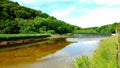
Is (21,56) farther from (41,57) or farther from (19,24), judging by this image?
(19,24)

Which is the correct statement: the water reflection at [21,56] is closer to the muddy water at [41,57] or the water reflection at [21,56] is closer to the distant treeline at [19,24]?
the muddy water at [41,57]

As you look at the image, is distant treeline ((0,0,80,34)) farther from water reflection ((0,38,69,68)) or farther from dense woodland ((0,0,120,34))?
water reflection ((0,38,69,68))

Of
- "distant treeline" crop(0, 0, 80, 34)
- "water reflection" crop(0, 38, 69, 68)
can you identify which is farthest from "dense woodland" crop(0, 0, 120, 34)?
"water reflection" crop(0, 38, 69, 68)

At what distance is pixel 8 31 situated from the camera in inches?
2707

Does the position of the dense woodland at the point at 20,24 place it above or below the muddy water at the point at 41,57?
above

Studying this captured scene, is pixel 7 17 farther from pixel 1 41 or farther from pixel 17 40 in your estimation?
pixel 1 41

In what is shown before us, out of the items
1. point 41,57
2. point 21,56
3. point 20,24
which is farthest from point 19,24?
point 41,57

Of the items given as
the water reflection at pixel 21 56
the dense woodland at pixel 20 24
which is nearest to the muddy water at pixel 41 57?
the water reflection at pixel 21 56

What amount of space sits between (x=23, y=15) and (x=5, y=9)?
39.7ft

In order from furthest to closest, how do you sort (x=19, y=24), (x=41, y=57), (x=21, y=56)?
(x=19, y=24) < (x=21, y=56) < (x=41, y=57)

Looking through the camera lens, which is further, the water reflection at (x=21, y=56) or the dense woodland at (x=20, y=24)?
the dense woodland at (x=20, y=24)

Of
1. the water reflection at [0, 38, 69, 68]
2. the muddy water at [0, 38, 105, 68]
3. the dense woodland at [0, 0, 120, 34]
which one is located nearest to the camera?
the muddy water at [0, 38, 105, 68]

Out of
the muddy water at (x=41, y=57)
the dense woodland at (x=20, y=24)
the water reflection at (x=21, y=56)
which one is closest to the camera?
the muddy water at (x=41, y=57)

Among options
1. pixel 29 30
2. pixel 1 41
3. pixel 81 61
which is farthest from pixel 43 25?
pixel 81 61
